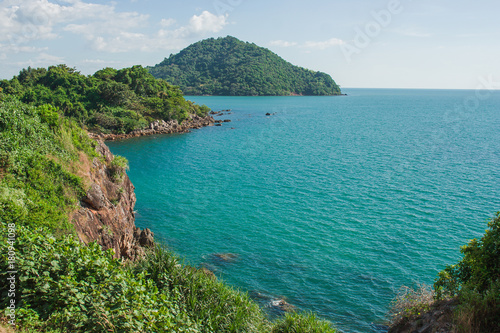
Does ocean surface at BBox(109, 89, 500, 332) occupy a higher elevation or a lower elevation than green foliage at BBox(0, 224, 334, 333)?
lower

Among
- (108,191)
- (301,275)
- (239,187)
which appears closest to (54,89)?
(239,187)

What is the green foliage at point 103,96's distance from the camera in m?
74.2

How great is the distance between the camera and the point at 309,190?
40.1m

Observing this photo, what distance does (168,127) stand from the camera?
83.8 m

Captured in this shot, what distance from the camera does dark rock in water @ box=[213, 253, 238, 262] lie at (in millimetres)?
25828

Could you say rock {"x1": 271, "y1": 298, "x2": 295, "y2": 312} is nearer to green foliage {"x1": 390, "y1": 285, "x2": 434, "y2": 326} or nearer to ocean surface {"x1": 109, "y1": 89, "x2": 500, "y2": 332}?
ocean surface {"x1": 109, "y1": 89, "x2": 500, "y2": 332}

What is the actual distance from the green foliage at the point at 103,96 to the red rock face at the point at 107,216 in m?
53.1

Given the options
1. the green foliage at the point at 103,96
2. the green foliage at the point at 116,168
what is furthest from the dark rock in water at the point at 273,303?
the green foliage at the point at 103,96

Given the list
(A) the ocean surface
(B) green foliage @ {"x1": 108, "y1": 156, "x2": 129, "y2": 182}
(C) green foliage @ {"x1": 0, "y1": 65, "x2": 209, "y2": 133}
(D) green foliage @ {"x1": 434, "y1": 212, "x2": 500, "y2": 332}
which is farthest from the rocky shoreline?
(D) green foliage @ {"x1": 434, "y1": 212, "x2": 500, "y2": 332}

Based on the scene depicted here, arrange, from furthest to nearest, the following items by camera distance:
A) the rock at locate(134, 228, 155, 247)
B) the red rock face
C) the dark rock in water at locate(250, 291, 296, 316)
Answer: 1. the rock at locate(134, 228, 155, 247)
2. the dark rock in water at locate(250, 291, 296, 316)
3. the red rock face

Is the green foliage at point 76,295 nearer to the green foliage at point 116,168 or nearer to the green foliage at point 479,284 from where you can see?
the green foliage at point 479,284

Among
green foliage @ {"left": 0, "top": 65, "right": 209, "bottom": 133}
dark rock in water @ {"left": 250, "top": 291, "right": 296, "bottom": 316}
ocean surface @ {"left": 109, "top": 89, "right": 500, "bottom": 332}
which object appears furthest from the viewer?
green foliage @ {"left": 0, "top": 65, "right": 209, "bottom": 133}

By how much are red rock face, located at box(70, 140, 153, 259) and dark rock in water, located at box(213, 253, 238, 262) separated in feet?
18.0

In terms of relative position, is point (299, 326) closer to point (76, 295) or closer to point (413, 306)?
point (413, 306)
